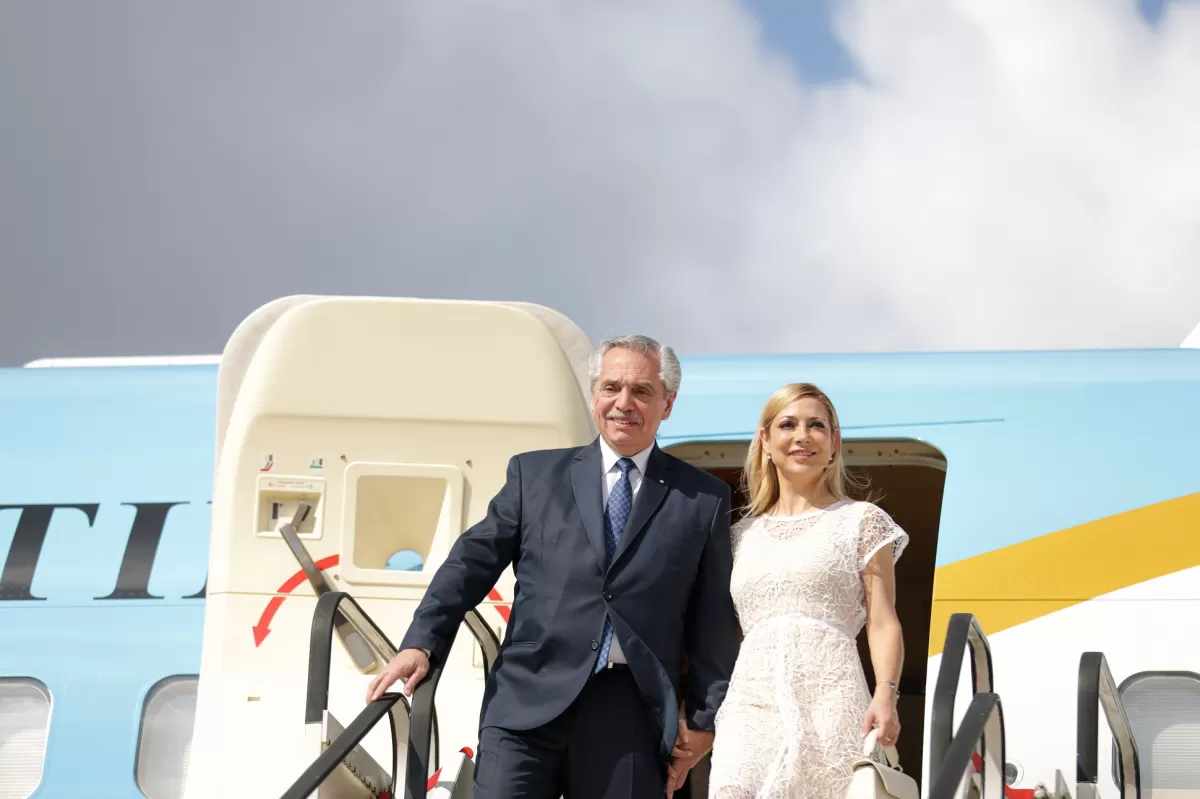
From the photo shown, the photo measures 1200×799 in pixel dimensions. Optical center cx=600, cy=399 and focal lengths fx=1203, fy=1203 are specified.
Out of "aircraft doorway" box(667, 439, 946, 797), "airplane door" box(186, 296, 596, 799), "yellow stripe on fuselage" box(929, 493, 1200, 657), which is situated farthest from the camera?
"aircraft doorway" box(667, 439, 946, 797)

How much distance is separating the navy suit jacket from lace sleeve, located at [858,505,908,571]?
388mm

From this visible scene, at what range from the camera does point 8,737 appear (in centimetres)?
502

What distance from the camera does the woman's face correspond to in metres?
3.44

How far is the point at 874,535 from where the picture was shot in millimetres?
3346

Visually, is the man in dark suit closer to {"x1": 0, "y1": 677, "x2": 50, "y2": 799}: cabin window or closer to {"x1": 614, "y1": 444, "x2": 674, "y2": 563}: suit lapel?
{"x1": 614, "y1": 444, "x2": 674, "y2": 563}: suit lapel

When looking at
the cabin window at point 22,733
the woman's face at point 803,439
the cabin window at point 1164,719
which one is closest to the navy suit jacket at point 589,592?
the woman's face at point 803,439

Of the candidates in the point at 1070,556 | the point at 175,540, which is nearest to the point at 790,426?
the point at 1070,556

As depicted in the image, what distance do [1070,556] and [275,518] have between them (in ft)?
9.91

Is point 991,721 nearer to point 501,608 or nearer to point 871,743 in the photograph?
point 871,743

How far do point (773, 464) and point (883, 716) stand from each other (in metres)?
0.84

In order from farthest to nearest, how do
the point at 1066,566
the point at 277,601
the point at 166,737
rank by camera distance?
the point at 166,737 → the point at 1066,566 → the point at 277,601

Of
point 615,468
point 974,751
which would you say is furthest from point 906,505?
point 615,468

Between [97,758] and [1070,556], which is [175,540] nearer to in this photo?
[97,758]

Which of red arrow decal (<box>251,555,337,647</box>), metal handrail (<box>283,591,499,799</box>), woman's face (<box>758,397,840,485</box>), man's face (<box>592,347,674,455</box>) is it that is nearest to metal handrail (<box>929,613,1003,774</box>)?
woman's face (<box>758,397,840,485</box>)
